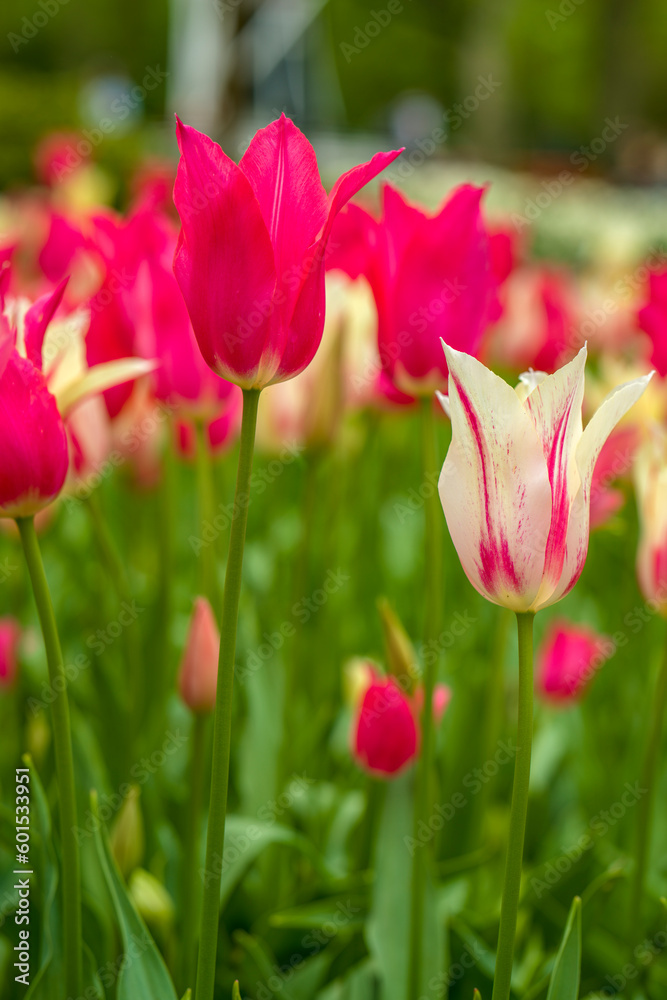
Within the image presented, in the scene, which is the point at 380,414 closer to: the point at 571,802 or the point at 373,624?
the point at 373,624

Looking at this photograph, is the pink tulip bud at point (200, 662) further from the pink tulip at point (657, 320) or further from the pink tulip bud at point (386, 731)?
the pink tulip at point (657, 320)

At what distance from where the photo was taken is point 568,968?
82 cm

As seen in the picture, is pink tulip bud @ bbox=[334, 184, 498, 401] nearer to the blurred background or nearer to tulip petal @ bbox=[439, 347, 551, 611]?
tulip petal @ bbox=[439, 347, 551, 611]

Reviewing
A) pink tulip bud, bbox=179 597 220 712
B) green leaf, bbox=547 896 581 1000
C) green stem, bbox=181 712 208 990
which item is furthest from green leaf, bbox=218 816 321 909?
green leaf, bbox=547 896 581 1000

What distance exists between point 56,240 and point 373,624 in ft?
3.28

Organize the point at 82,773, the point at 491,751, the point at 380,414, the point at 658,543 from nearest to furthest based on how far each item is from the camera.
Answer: the point at 658,543 < the point at 82,773 < the point at 491,751 < the point at 380,414

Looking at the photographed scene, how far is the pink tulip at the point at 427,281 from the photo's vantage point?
1.06m

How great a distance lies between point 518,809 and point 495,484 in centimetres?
23

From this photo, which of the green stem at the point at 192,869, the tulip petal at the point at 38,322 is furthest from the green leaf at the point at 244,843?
the tulip petal at the point at 38,322

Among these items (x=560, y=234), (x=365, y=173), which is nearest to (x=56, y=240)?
(x=365, y=173)

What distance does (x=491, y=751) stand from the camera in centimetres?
143

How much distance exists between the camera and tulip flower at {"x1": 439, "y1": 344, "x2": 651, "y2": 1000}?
27.7 inches

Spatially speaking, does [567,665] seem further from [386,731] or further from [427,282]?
[427,282]

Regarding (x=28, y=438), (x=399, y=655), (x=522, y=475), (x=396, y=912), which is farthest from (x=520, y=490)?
(x=396, y=912)
